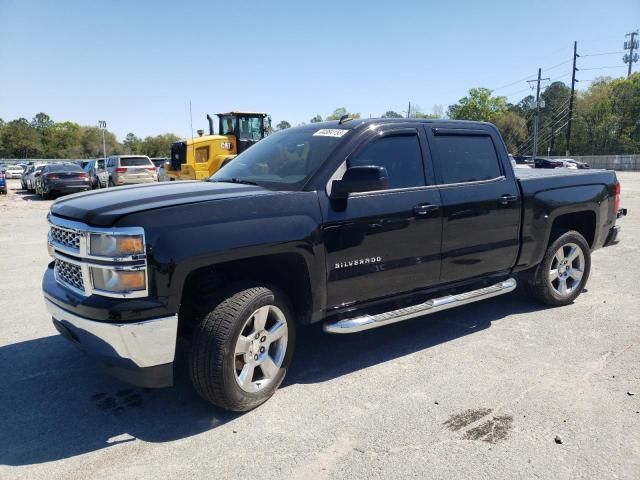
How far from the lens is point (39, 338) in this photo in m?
4.58

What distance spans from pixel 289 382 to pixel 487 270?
2236mm

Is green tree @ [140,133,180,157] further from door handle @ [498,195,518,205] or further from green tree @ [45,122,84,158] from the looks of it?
door handle @ [498,195,518,205]

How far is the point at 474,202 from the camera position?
14.4 feet

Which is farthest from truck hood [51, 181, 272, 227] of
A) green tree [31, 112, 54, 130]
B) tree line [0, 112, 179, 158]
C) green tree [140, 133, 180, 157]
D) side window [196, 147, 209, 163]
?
green tree [31, 112, 54, 130]

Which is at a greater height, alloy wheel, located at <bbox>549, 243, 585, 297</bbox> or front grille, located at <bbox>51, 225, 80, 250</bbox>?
front grille, located at <bbox>51, 225, 80, 250</bbox>

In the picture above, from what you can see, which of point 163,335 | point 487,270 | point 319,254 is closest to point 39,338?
point 163,335

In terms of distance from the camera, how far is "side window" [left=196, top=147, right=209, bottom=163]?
56.2ft

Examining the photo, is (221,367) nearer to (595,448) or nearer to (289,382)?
(289,382)

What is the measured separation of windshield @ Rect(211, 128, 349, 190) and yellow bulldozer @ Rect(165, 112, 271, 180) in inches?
462

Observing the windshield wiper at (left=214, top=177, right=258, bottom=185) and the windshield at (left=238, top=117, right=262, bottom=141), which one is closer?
the windshield wiper at (left=214, top=177, right=258, bottom=185)

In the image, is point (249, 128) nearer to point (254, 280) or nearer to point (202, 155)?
point (202, 155)

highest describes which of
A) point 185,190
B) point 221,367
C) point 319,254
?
point 185,190

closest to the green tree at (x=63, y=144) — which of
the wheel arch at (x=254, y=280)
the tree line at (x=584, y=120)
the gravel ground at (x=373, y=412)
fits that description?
the tree line at (x=584, y=120)

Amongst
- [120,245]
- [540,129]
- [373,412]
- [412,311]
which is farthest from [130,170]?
[540,129]
